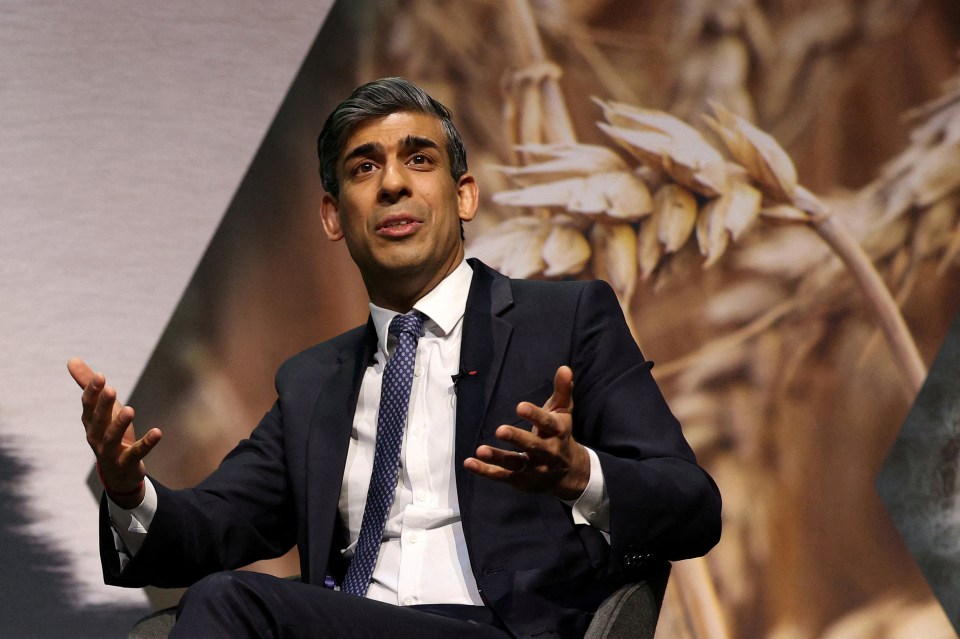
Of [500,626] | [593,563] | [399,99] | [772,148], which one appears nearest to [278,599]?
[500,626]

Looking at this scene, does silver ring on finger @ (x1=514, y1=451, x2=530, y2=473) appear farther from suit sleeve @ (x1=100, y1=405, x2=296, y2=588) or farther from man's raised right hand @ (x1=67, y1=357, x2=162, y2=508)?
suit sleeve @ (x1=100, y1=405, x2=296, y2=588)

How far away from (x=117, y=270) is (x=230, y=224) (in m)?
0.34

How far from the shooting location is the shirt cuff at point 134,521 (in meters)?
1.73

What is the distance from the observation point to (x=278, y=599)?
1470 millimetres

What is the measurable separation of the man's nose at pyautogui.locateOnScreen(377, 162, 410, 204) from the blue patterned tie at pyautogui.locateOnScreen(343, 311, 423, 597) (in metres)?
0.25

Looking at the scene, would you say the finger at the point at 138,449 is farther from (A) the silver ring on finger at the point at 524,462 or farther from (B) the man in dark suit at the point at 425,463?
(A) the silver ring on finger at the point at 524,462

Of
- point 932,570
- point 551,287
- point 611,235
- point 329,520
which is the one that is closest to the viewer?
point 329,520

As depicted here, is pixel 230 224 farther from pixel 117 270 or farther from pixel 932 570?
pixel 932 570

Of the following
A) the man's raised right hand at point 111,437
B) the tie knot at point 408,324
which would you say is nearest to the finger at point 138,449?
the man's raised right hand at point 111,437

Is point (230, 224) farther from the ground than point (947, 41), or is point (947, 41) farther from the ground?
point (230, 224)

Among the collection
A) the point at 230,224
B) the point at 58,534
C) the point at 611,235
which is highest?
the point at 230,224

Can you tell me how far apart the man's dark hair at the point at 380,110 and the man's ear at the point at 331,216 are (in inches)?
2.8

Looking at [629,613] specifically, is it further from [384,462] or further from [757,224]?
[757,224]

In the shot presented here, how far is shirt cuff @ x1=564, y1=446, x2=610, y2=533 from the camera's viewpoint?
5.04ft
